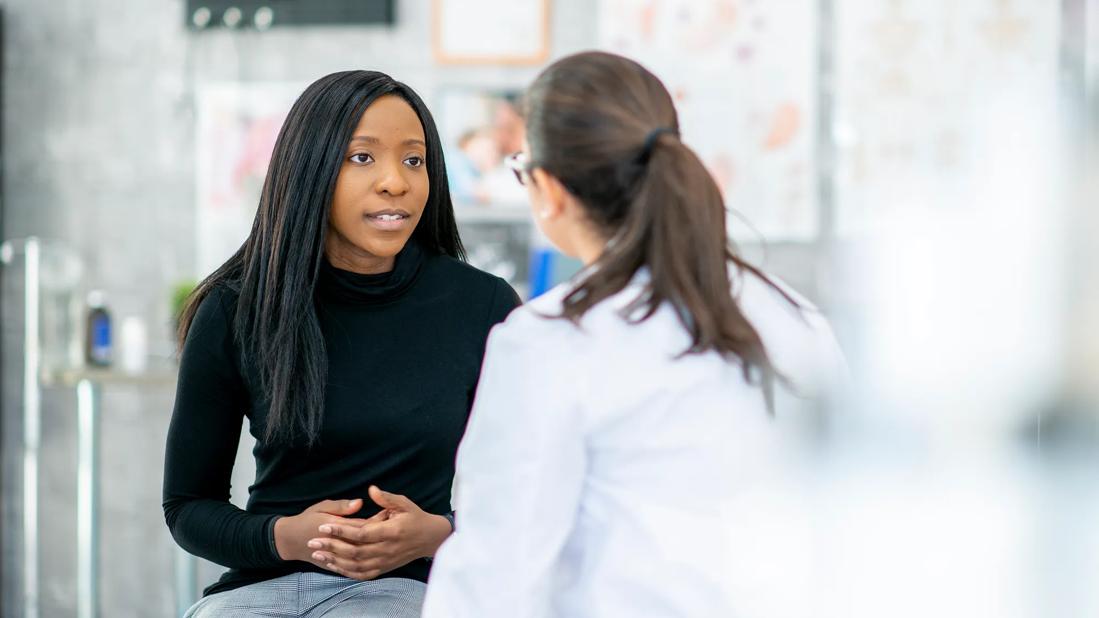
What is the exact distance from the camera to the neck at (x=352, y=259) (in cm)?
150

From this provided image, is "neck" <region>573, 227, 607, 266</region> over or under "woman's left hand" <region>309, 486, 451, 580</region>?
over

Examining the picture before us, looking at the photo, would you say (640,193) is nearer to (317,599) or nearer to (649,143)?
(649,143)

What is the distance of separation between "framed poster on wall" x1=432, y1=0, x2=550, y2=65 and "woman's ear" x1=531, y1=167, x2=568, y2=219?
2.21 meters

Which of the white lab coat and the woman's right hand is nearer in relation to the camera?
the white lab coat

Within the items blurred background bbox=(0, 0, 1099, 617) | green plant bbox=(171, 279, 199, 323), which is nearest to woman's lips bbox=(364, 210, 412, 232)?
blurred background bbox=(0, 0, 1099, 617)

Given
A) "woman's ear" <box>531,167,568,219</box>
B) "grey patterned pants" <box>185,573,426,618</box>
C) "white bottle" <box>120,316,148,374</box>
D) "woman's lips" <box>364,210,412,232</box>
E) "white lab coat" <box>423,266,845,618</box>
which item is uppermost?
"woman's ear" <box>531,167,568,219</box>

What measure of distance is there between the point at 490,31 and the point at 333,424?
2.00 meters

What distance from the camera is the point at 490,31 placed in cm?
319

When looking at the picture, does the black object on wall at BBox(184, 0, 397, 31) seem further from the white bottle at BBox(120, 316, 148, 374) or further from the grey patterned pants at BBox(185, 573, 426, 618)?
the grey patterned pants at BBox(185, 573, 426, 618)

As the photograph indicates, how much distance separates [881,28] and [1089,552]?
140 cm

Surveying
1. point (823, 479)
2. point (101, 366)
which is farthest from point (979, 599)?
point (101, 366)

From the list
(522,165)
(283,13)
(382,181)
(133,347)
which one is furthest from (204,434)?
(283,13)

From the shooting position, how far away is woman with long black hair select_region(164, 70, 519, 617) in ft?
4.55

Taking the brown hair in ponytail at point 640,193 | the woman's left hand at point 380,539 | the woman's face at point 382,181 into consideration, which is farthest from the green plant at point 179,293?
the brown hair in ponytail at point 640,193
